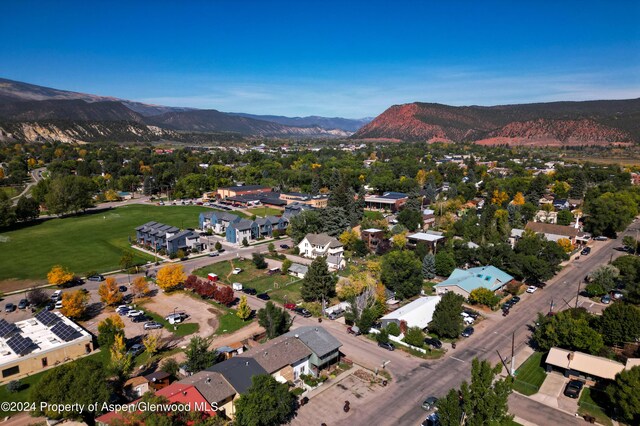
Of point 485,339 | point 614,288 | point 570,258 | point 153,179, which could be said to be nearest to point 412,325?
point 485,339

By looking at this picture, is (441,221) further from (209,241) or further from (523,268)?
(209,241)

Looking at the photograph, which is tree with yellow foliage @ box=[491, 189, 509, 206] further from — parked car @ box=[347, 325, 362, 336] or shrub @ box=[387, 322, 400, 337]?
parked car @ box=[347, 325, 362, 336]

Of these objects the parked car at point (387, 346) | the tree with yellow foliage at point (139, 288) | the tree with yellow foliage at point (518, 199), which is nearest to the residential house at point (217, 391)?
the parked car at point (387, 346)

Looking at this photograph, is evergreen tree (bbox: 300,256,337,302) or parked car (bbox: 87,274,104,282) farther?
parked car (bbox: 87,274,104,282)

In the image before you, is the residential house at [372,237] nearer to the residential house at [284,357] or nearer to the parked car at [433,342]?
the parked car at [433,342]

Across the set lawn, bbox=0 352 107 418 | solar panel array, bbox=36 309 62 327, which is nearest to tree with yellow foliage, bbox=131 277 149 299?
solar panel array, bbox=36 309 62 327

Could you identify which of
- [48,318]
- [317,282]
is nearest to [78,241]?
[48,318]

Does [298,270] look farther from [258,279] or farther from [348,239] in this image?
[348,239]
